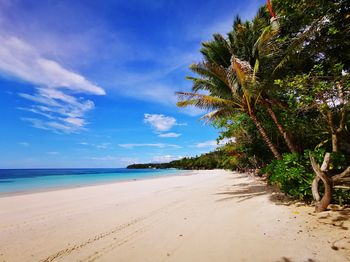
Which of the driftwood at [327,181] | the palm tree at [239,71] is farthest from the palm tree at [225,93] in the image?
the driftwood at [327,181]

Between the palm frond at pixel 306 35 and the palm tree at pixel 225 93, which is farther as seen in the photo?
the palm tree at pixel 225 93

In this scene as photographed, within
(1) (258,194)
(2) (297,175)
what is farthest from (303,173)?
(1) (258,194)

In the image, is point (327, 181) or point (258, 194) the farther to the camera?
point (258, 194)

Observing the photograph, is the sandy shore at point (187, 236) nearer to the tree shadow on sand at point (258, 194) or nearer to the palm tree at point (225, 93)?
the tree shadow on sand at point (258, 194)

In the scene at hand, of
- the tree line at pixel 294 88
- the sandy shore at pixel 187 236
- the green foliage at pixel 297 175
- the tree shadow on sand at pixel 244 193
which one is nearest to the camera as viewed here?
the sandy shore at pixel 187 236

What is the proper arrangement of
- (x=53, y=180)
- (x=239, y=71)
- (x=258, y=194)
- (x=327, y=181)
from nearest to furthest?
(x=327, y=181) → (x=239, y=71) → (x=258, y=194) → (x=53, y=180)

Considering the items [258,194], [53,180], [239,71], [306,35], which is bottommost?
[258,194]

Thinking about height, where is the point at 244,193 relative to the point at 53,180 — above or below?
below

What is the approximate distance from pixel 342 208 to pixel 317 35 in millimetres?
4199

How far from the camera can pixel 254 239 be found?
412 centimetres

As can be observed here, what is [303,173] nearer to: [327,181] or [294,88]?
[327,181]

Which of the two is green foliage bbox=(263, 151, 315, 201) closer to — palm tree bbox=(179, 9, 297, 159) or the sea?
palm tree bbox=(179, 9, 297, 159)

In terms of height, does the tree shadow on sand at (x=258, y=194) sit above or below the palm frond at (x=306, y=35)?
below

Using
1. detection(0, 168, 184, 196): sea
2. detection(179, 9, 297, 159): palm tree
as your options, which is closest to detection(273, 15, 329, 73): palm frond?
detection(179, 9, 297, 159): palm tree
